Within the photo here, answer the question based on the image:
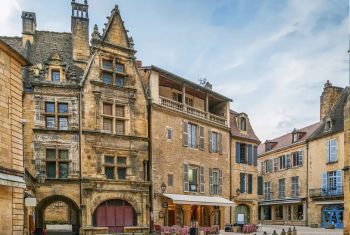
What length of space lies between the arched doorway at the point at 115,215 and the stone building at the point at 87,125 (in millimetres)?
54

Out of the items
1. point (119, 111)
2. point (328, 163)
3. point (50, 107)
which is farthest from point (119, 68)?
point (328, 163)

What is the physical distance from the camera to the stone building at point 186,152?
26234 millimetres

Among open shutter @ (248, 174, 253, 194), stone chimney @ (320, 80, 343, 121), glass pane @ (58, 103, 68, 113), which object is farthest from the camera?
stone chimney @ (320, 80, 343, 121)

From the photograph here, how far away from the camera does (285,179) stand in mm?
43938

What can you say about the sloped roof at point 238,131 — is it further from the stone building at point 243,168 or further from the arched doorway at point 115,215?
the arched doorway at point 115,215

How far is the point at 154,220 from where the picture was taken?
25.3 m

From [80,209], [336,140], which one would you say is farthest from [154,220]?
[336,140]

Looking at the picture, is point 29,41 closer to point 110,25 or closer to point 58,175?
point 110,25

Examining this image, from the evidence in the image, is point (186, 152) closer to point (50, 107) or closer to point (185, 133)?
point (185, 133)

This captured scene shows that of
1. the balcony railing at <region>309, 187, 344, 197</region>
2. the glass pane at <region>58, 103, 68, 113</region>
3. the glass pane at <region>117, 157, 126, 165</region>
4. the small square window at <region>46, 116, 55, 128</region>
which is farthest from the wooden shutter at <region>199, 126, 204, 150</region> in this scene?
the balcony railing at <region>309, 187, 344, 197</region>

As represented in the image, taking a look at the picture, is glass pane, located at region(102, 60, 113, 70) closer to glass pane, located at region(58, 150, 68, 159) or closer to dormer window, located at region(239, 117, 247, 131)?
glass pane, located at region(58, 150, 68, 159)

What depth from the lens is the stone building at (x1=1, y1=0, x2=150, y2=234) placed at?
23016 millimetres

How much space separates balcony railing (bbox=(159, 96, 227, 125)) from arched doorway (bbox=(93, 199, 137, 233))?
266 inches

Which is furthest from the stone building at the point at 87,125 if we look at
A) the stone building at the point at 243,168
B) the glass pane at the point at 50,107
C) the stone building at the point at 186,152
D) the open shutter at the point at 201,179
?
the stone building at the point at 243,168
